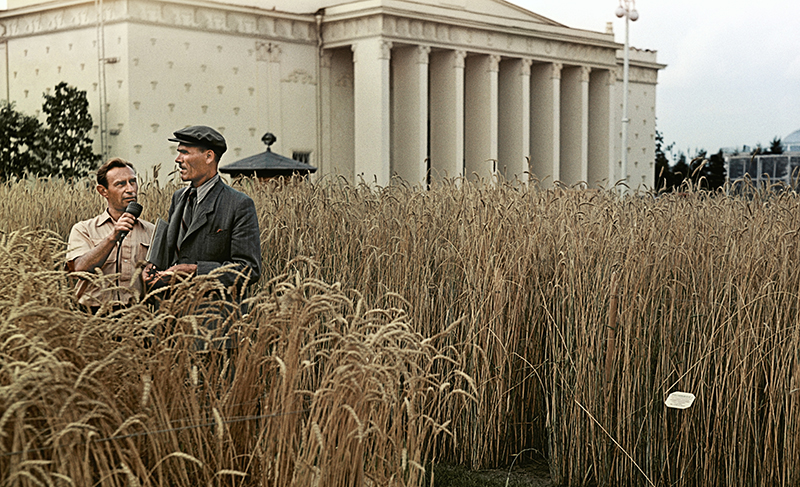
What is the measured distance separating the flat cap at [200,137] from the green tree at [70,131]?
70.3 ft

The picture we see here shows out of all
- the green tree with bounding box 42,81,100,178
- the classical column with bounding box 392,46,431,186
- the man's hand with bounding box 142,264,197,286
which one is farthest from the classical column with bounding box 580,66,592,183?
Result: the man's hand with bounding box 142,264,197,286

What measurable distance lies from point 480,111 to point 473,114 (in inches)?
16.4

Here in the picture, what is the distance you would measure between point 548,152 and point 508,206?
1194 inches

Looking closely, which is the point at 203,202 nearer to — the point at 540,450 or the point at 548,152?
the point at 540,450

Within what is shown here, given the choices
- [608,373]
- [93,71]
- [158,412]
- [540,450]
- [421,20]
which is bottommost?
[540,450]

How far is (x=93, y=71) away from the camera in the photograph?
1032 inches

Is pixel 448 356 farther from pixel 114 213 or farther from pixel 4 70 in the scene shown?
pixel 4 70

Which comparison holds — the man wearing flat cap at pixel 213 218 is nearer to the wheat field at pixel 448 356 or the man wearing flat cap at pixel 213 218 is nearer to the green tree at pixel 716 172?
the wheat field at pixel 448 356

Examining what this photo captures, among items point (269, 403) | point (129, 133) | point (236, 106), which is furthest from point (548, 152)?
point (269, 403)

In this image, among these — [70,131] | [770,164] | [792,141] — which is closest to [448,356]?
[70,131]

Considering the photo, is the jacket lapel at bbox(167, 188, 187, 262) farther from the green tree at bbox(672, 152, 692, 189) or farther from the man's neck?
the green tree at bbox(672, 152, 692, 189)

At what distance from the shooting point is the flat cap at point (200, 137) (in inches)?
166

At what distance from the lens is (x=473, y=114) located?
1340 inches

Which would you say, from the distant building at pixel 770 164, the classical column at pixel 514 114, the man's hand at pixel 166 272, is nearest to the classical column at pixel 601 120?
the classical column at pixel 514 114
